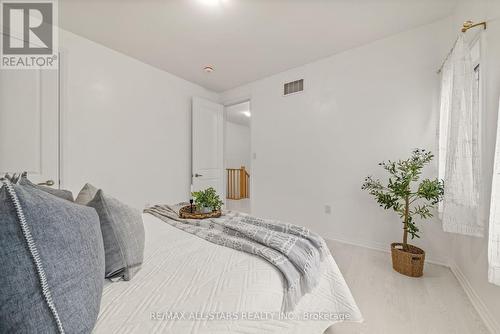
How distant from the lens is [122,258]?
0.82 metres

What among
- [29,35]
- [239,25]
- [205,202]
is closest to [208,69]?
[239,25]

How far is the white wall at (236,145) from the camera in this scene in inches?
286

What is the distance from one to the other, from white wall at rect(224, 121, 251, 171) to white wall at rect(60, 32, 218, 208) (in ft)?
12.0

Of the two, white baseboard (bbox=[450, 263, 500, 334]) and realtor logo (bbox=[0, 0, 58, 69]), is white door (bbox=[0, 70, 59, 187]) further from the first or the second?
white baseboard (bbox=[450, 263, 500, 334])

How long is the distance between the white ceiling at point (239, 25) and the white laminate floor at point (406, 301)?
8.44 feet

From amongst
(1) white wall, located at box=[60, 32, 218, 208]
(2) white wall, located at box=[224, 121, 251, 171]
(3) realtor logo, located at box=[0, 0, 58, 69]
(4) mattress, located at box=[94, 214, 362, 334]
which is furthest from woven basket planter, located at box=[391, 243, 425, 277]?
(2) white wall, located at box=[224, 121, 251, 171]

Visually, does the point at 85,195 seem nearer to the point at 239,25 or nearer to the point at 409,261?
the point at 239,25

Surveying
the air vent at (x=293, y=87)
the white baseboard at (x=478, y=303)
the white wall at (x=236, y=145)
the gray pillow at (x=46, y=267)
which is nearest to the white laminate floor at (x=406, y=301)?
the white baseboard at (x=478, y=303)

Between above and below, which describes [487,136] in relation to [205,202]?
above

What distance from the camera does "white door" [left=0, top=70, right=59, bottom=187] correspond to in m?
1.85

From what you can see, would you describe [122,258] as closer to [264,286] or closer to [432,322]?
[264,286]

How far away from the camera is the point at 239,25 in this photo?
7.16ft

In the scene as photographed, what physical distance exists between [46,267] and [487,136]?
94.1 inches

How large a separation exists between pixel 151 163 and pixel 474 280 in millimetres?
3662
